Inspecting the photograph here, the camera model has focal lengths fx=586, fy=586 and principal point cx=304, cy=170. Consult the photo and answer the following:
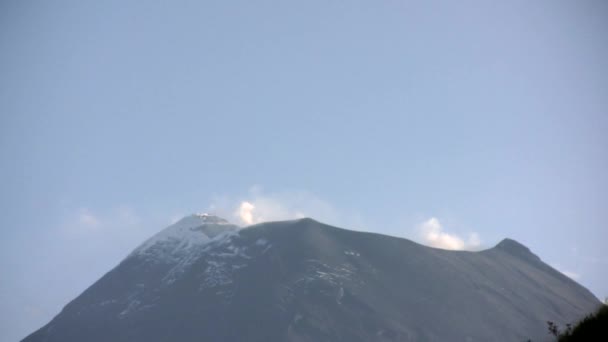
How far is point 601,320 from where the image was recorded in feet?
90.1

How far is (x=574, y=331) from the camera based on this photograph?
27.8 meters

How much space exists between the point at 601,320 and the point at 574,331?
131 cm
